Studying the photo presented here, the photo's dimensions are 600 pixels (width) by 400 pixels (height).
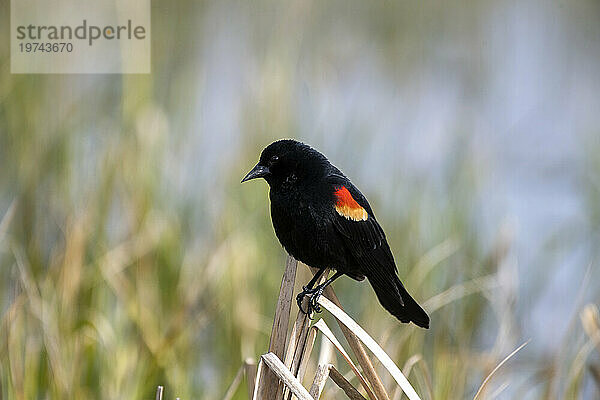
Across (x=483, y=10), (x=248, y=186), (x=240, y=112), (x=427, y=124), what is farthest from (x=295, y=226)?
(x=483, y=10)

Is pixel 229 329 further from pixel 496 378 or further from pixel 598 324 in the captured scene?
pixel 598 324

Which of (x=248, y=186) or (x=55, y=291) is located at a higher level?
(x=248, y=186)

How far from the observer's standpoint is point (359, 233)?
155cm

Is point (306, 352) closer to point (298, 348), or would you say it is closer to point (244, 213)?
point (298, 348)

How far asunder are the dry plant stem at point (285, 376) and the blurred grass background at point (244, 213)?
968mm

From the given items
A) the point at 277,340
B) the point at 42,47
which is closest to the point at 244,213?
the point at 42,47

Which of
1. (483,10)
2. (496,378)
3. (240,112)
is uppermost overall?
(483,10)

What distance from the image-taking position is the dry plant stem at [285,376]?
1.12 m

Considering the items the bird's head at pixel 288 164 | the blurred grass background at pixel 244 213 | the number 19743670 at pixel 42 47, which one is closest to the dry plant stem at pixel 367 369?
the bird's head at pixel 288 164

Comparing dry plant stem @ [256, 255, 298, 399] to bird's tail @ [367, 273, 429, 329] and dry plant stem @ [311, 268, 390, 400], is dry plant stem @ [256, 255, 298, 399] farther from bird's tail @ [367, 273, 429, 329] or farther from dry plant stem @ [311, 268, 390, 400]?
bird's tail @ [367, 273, 429, 329]

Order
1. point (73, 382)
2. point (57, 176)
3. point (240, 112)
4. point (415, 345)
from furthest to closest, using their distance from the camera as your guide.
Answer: point (240, 112), point (57, 176), point (415, 345), point (73, 382)

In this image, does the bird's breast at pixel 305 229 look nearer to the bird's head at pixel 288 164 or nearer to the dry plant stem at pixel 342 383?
the bird's head at pixel 288 164

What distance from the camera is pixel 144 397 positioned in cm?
208

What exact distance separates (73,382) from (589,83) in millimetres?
2990
